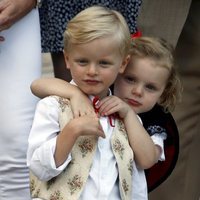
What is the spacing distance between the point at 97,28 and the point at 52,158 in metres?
0.44

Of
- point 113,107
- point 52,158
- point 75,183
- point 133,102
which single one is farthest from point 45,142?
point 133,102

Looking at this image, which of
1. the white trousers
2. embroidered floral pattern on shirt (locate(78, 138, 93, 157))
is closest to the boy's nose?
embroidered floral pattern on shirt (locate(78, 138, 93, 157))

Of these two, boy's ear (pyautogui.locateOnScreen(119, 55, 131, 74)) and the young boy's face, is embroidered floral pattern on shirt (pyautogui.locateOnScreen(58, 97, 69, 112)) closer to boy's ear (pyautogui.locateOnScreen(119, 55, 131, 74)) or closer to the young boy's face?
the young boy's face

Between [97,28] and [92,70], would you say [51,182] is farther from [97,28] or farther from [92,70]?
[97,28]

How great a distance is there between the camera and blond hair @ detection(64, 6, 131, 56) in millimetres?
2439

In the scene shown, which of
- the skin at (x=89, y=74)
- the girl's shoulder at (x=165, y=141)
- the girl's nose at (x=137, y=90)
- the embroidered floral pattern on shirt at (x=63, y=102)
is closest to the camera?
the skin at (x=89, y=74)

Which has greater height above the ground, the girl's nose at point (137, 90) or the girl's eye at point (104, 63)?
the girl's eye at point (104, 63)

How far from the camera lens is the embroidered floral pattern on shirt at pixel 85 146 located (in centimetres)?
248

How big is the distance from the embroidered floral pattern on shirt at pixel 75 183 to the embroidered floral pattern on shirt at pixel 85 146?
0.08m

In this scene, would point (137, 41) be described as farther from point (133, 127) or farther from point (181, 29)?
point (181, 29)

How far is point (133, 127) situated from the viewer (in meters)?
2.57

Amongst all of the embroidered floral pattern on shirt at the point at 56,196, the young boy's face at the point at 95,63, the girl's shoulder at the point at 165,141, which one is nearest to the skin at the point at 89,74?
the young boy's face at the point at 95,63

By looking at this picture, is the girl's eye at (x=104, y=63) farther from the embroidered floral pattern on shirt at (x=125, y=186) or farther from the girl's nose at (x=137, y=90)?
the embroidered floral pattern on shirt at (x=125, y=186)

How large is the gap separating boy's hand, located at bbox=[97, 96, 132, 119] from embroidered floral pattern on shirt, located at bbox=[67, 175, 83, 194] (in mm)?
235
